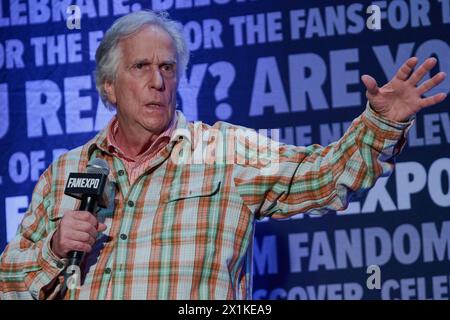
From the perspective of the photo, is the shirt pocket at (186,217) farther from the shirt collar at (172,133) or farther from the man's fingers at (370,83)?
the man's fingers at (370,83)

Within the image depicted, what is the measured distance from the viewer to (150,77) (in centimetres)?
243

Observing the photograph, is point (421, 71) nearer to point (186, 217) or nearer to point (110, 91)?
point (186, 217)

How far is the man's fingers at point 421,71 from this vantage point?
2.03 meters

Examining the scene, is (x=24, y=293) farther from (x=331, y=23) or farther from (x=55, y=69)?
(x=331, y=23)

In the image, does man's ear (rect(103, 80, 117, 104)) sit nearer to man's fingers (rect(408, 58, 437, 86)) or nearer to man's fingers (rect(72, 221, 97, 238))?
man's fingers (rect(72, 221, 97, 238))

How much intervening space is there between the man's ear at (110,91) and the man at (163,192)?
14 millimetres

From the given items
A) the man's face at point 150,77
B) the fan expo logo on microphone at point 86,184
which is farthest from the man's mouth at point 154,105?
the fan expo logo on microphone at point 86,184

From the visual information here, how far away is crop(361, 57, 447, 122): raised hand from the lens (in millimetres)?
2041

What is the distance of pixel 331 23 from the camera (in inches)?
103

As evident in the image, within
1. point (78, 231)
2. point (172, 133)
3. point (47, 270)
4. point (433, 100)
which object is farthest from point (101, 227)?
point (433, 100)

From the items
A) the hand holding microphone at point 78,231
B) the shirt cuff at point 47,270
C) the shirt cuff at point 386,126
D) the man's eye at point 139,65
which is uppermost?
the man's eye at point 139,65

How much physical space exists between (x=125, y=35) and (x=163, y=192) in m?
0.43

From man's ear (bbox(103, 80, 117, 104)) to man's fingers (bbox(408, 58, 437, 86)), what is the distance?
0.86 m
